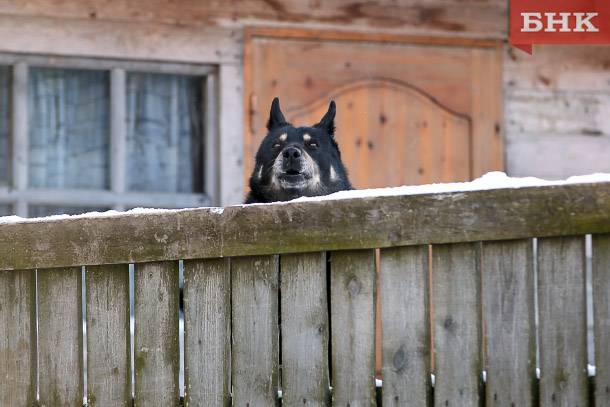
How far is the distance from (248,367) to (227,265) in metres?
0.33

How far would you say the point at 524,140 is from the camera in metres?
7.91

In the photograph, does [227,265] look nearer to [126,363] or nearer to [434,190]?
[126,363]

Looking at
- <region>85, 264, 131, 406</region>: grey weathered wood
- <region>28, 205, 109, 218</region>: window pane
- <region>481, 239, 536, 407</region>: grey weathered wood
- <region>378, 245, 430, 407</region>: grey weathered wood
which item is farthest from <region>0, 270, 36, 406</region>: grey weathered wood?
<region>28, 205, 109, 218</region>: window pane

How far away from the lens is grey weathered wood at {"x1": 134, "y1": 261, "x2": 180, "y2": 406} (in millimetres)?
3580

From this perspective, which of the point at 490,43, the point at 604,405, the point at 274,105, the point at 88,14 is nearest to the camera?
the point at 604,405

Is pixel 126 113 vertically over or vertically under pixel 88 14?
under

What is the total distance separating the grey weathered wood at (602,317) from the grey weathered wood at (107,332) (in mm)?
1466

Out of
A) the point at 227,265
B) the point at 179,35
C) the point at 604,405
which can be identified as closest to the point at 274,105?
the point at 179,35

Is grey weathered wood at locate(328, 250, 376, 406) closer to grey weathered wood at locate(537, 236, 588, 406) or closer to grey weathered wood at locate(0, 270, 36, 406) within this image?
grey weathered wood at locate(537, 236, 588, 406)

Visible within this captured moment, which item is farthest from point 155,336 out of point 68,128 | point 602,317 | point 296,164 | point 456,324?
point 68,128

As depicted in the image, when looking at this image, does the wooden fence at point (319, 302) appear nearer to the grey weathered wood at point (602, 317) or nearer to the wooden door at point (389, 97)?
the grey weathered wood at point (602, 317)

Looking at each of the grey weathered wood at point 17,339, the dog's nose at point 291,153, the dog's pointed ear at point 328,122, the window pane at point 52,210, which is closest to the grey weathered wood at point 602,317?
the grey weathered wood at point 17,339

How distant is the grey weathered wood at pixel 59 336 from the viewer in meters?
3.60

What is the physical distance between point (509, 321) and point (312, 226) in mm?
674
